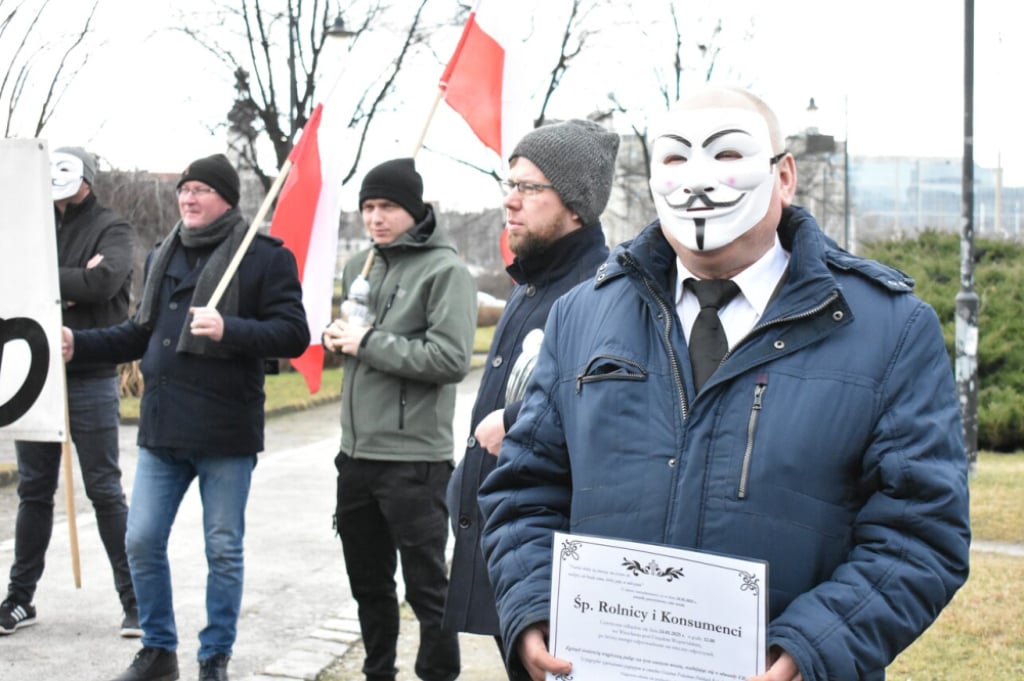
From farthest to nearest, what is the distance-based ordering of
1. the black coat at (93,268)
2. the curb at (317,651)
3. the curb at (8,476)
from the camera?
the curb at (8,476), the black coat at (93,268), the curb at (317,651)

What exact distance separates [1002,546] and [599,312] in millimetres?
6689

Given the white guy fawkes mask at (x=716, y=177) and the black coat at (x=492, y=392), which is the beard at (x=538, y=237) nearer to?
the black coat at (x=492, y=392)

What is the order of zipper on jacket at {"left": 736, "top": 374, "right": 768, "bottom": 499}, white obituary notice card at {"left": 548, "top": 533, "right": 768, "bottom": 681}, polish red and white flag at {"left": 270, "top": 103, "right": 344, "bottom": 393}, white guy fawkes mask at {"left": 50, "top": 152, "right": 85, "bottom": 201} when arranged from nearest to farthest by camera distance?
white obituary notice card at {"left": 548, "top": 533, "right": 768, "bottom": 681}, zipper on jacket at {"left": 736, "top": 374, "right": 768, "bottom": 499}, white guy fawkes mask at {"left": 50, "top": 152, "right": 85, "bottom": 201}, polish red and white flag at {"left": 270, "top": 103, "right": 344, "bottom": 393}

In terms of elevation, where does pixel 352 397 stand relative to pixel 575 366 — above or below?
below

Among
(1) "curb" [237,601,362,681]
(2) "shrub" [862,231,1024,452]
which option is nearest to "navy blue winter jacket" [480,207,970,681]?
(1) "curb" [237,601,362,681]

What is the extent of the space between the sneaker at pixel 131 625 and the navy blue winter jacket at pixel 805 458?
12.4 ft

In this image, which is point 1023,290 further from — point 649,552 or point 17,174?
point 649,552

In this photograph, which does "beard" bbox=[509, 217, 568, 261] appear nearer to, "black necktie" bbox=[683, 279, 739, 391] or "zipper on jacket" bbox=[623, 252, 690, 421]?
"zipper on jacket" bbox=[623, 252, 690, 421]

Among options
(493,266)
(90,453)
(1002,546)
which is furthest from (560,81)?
(493,266)

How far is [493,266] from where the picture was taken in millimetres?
75125

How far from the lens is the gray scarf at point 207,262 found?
5.12 meters

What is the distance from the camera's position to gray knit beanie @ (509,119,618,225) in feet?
12.8

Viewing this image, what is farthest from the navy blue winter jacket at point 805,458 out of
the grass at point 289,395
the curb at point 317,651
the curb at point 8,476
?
the grass at point 289,395

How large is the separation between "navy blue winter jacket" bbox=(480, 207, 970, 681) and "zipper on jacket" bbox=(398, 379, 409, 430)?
7.52ft
